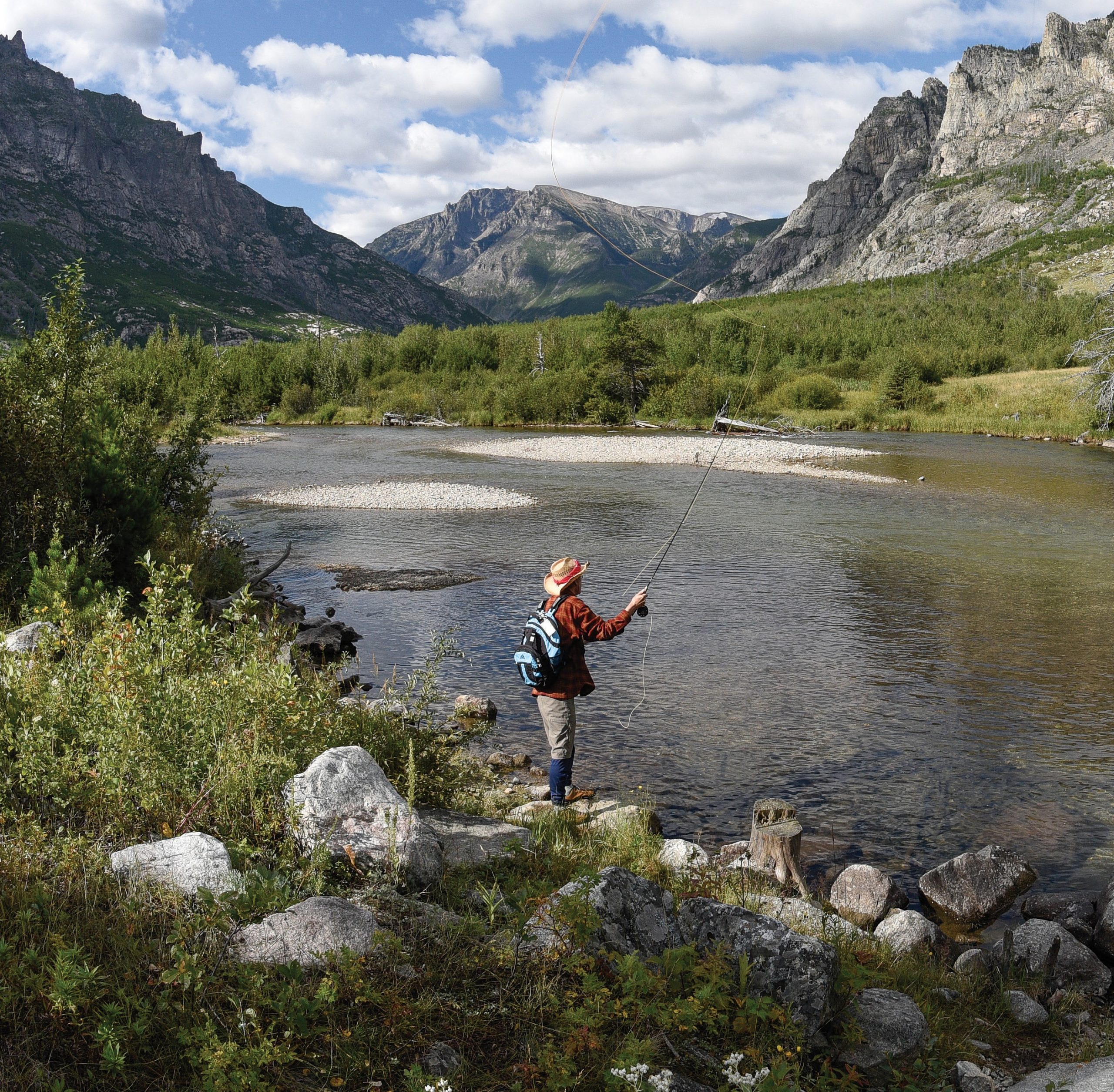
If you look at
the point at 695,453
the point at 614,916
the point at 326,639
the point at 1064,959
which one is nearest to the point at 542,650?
the point at 614,916

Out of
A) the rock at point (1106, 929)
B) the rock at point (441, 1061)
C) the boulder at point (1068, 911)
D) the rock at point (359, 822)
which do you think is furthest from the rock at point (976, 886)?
the rock at point (441, 1061)

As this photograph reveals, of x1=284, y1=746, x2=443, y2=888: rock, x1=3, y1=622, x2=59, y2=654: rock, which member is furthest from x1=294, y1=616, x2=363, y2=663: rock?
x1=284, y1=746, x2=443, y2=888: rock

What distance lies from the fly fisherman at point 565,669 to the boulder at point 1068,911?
12.7 feet

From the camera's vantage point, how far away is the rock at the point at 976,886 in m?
6.86

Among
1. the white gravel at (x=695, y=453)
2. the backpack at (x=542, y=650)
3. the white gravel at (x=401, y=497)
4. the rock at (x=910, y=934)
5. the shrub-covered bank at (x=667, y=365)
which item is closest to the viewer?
the rock at (x=910, y=934)

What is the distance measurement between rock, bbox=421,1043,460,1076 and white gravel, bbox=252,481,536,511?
24.4 m

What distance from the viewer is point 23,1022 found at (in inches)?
130

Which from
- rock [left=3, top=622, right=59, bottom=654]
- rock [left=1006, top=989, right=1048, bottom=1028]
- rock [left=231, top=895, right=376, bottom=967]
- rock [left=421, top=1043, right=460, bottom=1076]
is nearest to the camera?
rock [left=421, top=1043, right=460, bottom=1076]

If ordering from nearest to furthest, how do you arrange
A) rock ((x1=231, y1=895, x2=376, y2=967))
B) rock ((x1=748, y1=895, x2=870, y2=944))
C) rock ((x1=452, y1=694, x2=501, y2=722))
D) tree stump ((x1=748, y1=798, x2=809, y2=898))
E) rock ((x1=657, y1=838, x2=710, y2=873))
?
rock ((x1=231, y1=895, x2=376, y2=967)), rock ((x1=748, y1=895, x2=870, y2=944)), rock ((x1=657, y1=838, x2=710, y2=873)), tree stump ((x1=748, y1=798, x2=809, y2=898)), rock ((x1=452, y1=694, x2=501, y2=722))

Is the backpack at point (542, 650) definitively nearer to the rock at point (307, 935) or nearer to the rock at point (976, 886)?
the rock at point (976, 886)

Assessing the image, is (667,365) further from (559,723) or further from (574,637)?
(559,723)

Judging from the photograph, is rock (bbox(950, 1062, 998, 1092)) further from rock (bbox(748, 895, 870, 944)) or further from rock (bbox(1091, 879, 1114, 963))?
rock (bbox(1091, 879, 1114, 963))

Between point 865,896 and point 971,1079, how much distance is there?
2.35 metres

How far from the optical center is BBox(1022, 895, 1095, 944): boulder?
641 cm
